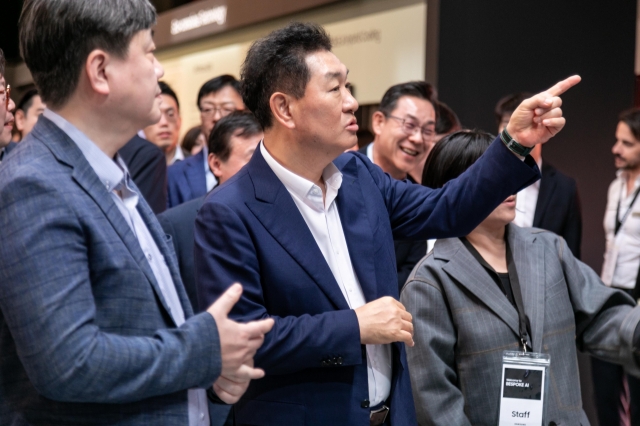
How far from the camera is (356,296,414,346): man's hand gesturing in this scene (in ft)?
5.91

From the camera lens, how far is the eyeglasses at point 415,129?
13.9 ft

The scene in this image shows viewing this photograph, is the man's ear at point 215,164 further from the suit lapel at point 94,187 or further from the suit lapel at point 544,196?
the suit lapel at point 544,196

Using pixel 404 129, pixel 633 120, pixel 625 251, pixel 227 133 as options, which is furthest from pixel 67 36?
pixel 633 120

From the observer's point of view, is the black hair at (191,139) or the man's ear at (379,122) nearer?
the man's ear at (379,122)

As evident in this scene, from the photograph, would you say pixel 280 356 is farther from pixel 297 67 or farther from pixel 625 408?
pixel 625 408

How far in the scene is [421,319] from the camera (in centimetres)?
239

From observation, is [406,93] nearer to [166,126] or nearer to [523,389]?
[166,126]

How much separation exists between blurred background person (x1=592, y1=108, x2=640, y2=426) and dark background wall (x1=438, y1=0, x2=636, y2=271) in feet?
1.90

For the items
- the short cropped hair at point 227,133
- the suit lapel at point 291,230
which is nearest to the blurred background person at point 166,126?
the short cropped hair at point 227,133

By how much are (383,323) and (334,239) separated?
319 mm

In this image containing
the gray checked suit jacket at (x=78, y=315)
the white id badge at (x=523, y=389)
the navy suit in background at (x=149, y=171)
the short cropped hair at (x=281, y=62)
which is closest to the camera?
the gray checked suit jacket at (x=78, y=315)

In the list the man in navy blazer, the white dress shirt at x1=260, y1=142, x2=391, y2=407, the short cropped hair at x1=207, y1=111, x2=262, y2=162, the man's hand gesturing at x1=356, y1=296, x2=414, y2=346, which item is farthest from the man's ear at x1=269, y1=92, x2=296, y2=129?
the short cropped hair at x1=207, y1=111, x2=262, y2=162

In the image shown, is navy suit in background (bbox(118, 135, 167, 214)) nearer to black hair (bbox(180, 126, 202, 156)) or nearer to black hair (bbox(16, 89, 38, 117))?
black hair (bbox(16, 89, 38, 117))

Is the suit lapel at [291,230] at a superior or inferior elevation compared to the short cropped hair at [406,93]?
inferior
